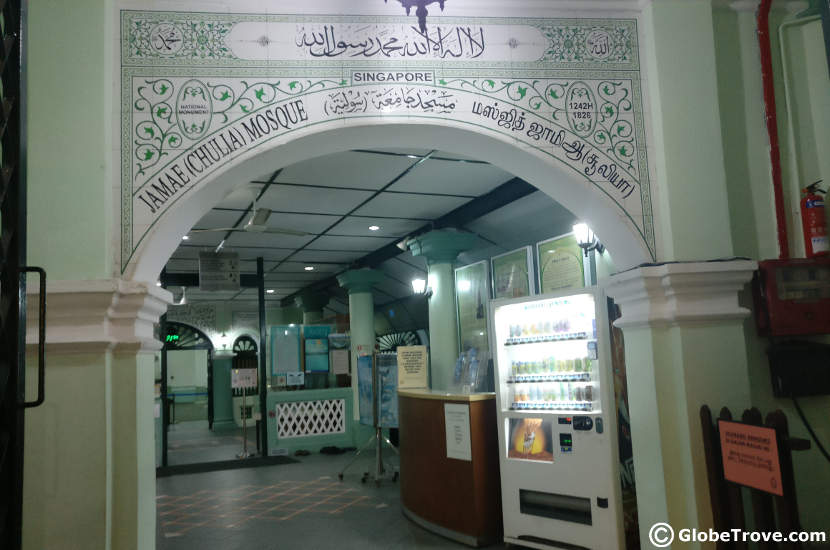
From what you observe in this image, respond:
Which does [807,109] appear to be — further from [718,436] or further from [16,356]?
[16,356]

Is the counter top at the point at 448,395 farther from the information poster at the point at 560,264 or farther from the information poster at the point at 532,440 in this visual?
the information poster at the point at 560,264

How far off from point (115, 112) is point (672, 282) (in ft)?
9.62

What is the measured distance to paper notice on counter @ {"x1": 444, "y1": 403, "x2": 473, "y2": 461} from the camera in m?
4.89

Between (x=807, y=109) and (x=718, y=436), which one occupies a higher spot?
(x=807, y=109)

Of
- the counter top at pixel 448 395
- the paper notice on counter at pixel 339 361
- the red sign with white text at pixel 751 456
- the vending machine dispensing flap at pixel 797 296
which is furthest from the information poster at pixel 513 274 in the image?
the red sign with white text at pixel 751 456

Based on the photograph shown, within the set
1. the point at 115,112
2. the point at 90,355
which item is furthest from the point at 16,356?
the point at 115,112

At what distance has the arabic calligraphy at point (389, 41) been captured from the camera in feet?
11.0

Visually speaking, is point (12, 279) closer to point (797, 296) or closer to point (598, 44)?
point (598, 44)

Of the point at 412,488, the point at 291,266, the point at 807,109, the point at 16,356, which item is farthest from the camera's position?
the point at 291,266

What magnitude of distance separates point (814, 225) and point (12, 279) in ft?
12.4

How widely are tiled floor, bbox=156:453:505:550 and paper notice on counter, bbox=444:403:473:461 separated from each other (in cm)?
68

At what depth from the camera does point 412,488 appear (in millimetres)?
5496

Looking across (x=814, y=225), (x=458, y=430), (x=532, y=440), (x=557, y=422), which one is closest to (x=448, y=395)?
(x=458, y=430)

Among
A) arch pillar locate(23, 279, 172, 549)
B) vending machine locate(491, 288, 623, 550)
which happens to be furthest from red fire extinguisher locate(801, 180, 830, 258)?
arch pillar locate(23, 279, 172, 549)
